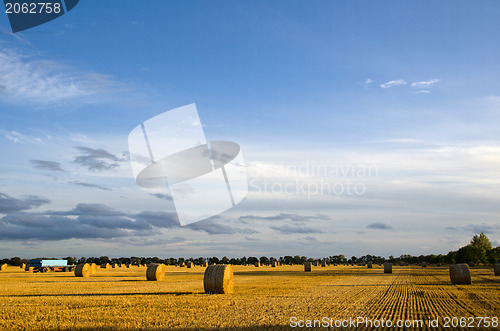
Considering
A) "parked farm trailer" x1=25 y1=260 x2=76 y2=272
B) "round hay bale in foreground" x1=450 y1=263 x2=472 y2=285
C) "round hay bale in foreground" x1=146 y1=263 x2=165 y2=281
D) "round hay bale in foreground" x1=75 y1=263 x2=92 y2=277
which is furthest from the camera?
"parked farm trailer" x1=25 y1=260 x2=76 y2=272

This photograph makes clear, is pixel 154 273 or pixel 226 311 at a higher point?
pixel 154 273

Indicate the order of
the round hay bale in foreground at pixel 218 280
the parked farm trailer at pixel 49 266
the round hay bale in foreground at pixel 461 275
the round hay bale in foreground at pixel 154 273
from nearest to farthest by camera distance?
the round hay bale in foreground at pixel 218 280 → the round hay bale in foreground at pixel 461 275 → the round hay bale in foreground at pixel 154 273 → the parked farm trailer at pixel 49 266

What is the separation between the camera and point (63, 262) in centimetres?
6144

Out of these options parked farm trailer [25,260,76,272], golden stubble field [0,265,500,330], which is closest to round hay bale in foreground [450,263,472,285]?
golden stubble field [0,265,500,330]

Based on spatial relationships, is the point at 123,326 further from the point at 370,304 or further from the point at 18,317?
the point at 370,304

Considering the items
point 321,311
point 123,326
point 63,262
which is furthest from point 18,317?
point 63,262

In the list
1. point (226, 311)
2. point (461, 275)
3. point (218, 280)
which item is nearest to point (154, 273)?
point (218, 280)

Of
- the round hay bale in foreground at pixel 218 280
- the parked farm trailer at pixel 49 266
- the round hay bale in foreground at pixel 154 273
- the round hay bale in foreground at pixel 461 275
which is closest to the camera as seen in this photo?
the round hay bale in foreground at pixel 218 280

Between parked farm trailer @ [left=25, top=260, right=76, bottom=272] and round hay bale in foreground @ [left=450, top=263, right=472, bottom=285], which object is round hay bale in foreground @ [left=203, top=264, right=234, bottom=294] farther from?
parked farm trailer @ [left=25, top=260, right=76, bottom=272]

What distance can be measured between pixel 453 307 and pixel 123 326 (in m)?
12.4

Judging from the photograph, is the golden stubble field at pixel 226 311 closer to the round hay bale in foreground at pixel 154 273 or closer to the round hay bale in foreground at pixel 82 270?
the round hay bale in foreground at pixel 154 273

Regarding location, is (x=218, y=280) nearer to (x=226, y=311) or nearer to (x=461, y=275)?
(x=226, y=311)

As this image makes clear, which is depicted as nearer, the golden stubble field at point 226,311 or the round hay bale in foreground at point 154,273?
the golden stubble field at point 226,311

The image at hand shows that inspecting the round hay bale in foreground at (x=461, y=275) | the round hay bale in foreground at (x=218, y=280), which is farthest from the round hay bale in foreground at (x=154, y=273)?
the round hay bale in foreground at (x=461, y=275)
